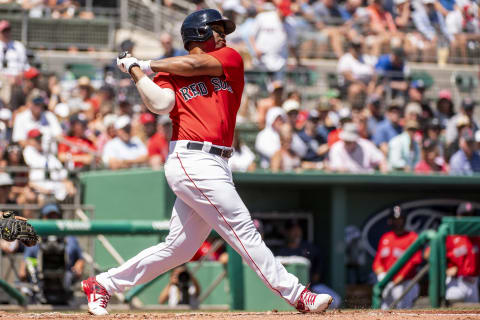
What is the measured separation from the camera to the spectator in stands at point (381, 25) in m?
15.4

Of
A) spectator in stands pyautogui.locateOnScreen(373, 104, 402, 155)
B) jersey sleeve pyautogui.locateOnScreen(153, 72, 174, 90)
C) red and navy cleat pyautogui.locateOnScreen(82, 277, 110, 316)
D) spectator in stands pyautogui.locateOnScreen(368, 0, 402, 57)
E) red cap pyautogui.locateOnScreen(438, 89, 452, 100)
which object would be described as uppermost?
spectator in stands pyautogui.locateOnScreen(368, 0, 402, 57)

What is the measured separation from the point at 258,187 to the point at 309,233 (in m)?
0.94

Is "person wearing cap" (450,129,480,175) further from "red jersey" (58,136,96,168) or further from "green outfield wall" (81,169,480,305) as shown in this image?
"red jersey" (58,136,96,168)

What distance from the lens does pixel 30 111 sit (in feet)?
38.6

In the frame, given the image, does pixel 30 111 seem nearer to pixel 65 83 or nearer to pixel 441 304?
pixel 65 83

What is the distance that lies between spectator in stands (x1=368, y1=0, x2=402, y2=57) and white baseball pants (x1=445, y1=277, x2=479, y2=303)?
6.44m

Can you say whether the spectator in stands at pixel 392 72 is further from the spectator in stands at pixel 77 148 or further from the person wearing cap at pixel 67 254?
the person wearing cap at pixel 67 254

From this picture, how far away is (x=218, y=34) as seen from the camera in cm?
568

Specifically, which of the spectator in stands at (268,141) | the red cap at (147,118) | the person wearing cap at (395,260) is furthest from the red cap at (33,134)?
the person wearing cap at (395,260)

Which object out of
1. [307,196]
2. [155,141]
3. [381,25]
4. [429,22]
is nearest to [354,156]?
[307,196]

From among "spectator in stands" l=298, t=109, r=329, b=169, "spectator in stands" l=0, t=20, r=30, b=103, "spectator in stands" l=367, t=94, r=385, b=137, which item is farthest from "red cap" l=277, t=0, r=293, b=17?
"spectator in stands" l=0, t=20, r=30, b=103

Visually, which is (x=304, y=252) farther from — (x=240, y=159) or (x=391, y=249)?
(x=240, y=159)

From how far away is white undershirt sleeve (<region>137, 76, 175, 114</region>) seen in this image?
209 inches

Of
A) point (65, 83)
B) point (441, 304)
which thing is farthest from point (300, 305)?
point (65, 83)
